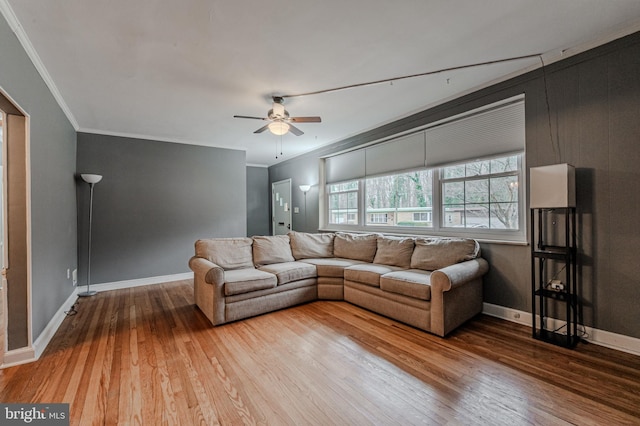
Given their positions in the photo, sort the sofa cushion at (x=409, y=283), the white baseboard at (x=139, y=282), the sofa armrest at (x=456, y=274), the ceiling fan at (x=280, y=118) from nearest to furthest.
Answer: the sofa armrest at (x=456, y=274) → the sofa cushion at (x=409, y=283) → the ceiling fan at (x=280, y=118) → the white baseboard at (x=139, y=282)

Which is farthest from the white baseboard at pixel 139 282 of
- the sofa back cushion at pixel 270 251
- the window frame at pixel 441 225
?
the window frame at pixel 441 225

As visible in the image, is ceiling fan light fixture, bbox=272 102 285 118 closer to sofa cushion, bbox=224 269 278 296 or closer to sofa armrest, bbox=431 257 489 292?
sofa cushion, bbox=224 269 278 296

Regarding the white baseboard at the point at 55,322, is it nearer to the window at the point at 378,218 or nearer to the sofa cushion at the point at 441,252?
the window at the point at 378,218

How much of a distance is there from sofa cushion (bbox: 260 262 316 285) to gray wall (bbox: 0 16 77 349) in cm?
214

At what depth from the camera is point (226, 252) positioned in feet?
11.9

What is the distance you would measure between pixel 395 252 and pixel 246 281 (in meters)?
1.93

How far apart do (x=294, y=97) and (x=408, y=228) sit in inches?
96.9

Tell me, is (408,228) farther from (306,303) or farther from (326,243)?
(306,303)

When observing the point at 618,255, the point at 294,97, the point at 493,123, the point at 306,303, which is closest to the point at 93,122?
the point at 294,97

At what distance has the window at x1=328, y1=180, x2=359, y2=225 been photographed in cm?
521

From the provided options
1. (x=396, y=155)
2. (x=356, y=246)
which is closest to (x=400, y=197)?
(x=396, y=155)

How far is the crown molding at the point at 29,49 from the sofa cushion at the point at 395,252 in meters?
4.06

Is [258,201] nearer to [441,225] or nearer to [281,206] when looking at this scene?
[281,206]

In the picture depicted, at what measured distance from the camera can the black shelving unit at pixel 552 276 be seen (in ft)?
7.96
